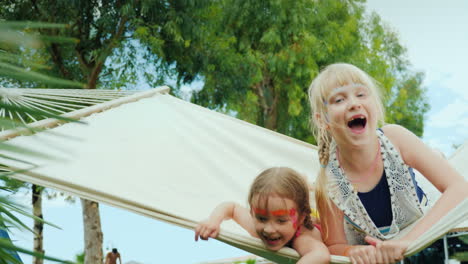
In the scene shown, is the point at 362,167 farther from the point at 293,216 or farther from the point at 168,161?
the point at 168,161

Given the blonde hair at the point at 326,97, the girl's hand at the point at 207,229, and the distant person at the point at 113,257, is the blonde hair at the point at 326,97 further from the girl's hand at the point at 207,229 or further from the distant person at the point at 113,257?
the distant person at the point at 113,257

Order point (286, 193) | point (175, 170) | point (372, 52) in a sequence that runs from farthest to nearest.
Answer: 1. point (372, 52)
2. point (175, 170)
3. point (286, 193)

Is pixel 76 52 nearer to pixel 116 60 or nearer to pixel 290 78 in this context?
pixel 116 60

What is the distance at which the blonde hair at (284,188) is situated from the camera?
1461 mm

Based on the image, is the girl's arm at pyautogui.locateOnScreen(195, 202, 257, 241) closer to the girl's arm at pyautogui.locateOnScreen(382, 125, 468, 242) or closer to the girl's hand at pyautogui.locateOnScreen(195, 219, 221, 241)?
the girl's hand at pyautogui.locateOnScreen(195, 219, 221, 241)

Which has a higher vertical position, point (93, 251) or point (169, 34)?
point (169, 34)

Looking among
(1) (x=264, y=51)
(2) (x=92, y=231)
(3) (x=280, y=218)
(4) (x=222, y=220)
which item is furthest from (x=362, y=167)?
(1) (x=264, y=51)

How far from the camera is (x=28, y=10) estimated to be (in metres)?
5.73

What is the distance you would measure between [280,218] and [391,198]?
1.14 ft

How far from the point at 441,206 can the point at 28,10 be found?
5380 millimetres

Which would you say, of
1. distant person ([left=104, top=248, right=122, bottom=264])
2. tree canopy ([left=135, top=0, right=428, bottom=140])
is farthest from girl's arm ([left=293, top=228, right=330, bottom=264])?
distant person ([left=104, top=248, right=122, bottom=264])

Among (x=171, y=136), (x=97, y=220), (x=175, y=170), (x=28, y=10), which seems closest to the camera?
(x=175, y=170)

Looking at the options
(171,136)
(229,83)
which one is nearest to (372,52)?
(229,83)

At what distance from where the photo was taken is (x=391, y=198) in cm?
154
